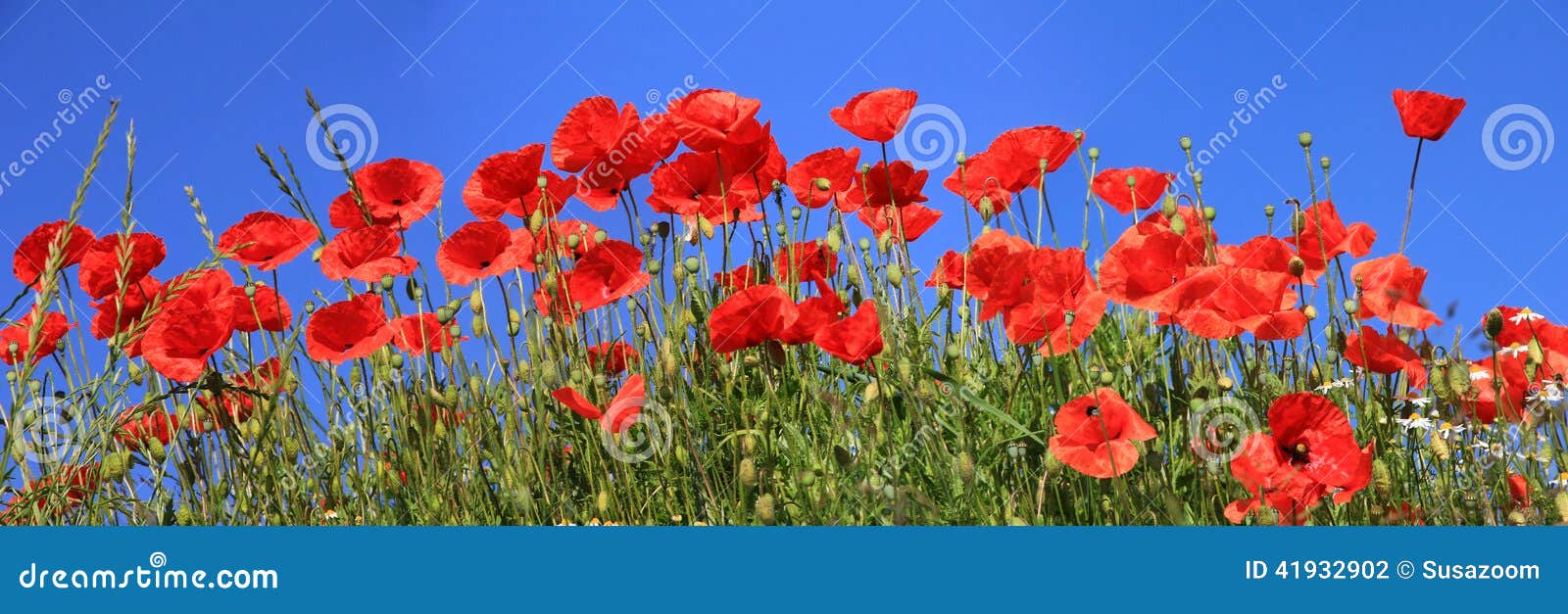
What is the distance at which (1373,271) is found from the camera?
86.5 inches

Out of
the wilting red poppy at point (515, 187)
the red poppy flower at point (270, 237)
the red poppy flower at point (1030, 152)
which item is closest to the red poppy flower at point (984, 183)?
the red poppy flower at point (1030, 152)

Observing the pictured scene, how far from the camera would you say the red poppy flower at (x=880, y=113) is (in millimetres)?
2338

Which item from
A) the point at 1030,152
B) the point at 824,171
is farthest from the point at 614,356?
the point at 1030,152

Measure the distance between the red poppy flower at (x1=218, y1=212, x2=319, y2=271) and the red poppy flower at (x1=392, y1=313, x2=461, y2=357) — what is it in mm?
247

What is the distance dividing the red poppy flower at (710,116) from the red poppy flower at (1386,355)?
1.02m

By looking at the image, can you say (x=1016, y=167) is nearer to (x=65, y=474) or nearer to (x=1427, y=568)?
(x=1427, y=568)

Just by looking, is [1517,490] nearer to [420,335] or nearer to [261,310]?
[420,335]

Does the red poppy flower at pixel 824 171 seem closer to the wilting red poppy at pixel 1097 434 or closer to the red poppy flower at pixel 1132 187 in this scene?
the red poppy flower at pixel 1132 187

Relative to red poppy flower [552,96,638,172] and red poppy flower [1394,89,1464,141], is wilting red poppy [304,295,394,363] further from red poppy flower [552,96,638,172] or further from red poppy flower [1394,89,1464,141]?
red poppy flower [1394,89,1464,141]

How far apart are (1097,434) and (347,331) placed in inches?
48.7

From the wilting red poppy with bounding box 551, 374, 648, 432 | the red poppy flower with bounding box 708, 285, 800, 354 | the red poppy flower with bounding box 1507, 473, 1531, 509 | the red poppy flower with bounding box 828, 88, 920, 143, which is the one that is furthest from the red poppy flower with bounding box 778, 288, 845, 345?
the red poppy flower with bounding box 1507, 473, 1531, 509

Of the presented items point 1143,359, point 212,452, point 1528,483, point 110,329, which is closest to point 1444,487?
point 1528,483

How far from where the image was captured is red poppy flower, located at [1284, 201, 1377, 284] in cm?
221

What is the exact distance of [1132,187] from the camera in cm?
251
